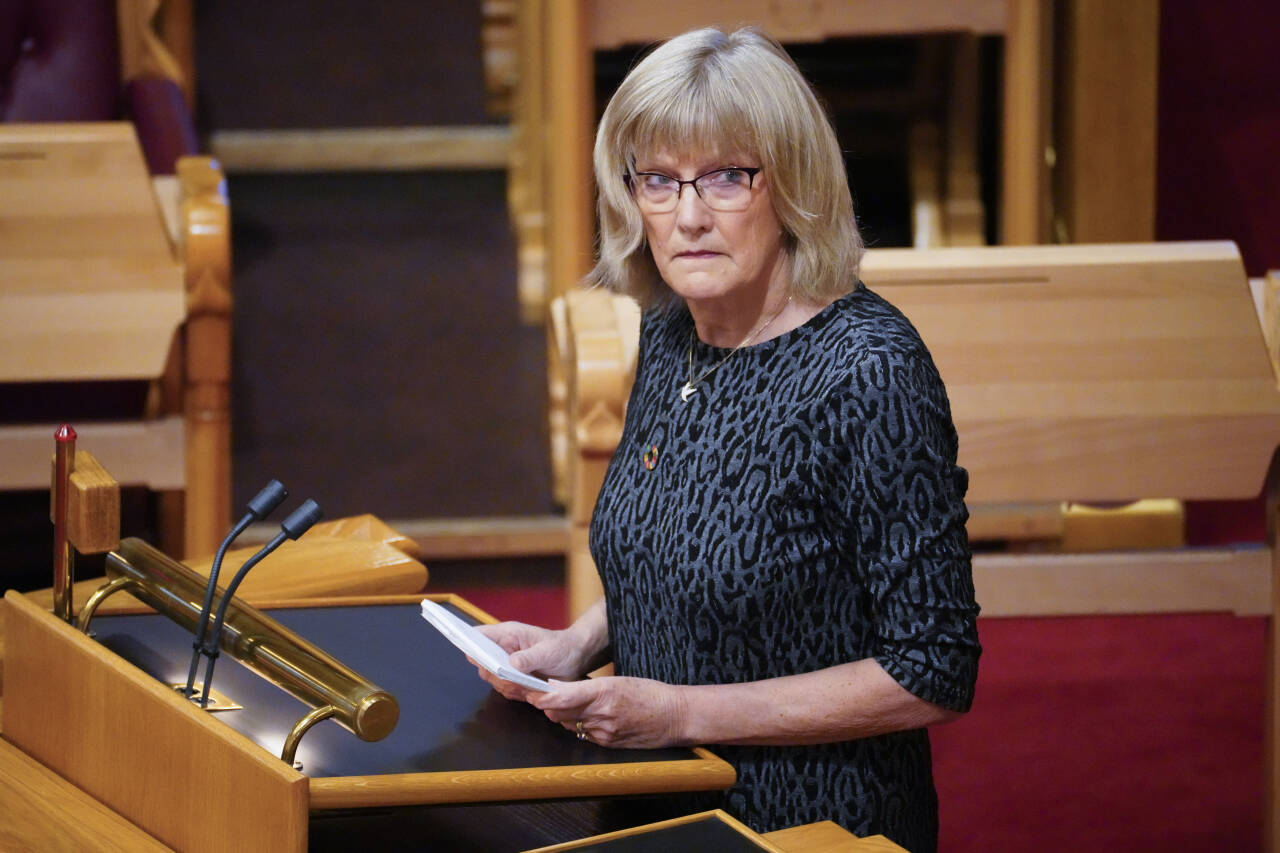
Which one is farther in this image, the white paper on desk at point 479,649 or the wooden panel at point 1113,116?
the wooden panel at point 1113,116

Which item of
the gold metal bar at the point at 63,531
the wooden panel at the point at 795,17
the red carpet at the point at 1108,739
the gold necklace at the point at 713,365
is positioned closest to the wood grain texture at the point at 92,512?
the gold metal bar at the point at 63,531

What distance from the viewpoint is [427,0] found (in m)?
4.52

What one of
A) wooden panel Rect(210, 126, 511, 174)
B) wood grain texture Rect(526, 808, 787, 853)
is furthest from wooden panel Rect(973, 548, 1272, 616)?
wooden panel Rect(210, 126, 511, 174)

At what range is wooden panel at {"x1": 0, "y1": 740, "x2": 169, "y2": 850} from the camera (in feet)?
3.73

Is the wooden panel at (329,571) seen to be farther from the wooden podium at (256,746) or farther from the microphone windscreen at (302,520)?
the microphone windscreen at (302,520)

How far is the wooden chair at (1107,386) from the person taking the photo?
84.5 inches

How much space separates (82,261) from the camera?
101 inches

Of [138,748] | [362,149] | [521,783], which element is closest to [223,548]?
[138,748]

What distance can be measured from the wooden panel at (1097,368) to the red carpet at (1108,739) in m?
0.51

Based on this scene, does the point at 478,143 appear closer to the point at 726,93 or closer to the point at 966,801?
the point at 966,801

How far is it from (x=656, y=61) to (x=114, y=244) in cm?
143

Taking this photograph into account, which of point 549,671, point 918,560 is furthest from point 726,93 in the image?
point 549,671

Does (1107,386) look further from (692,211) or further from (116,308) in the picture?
(116,308)

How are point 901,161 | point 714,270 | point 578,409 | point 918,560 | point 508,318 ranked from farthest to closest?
point 508,318 < point 901,161 < point 578,409 < point 714,270 < point 918,560
